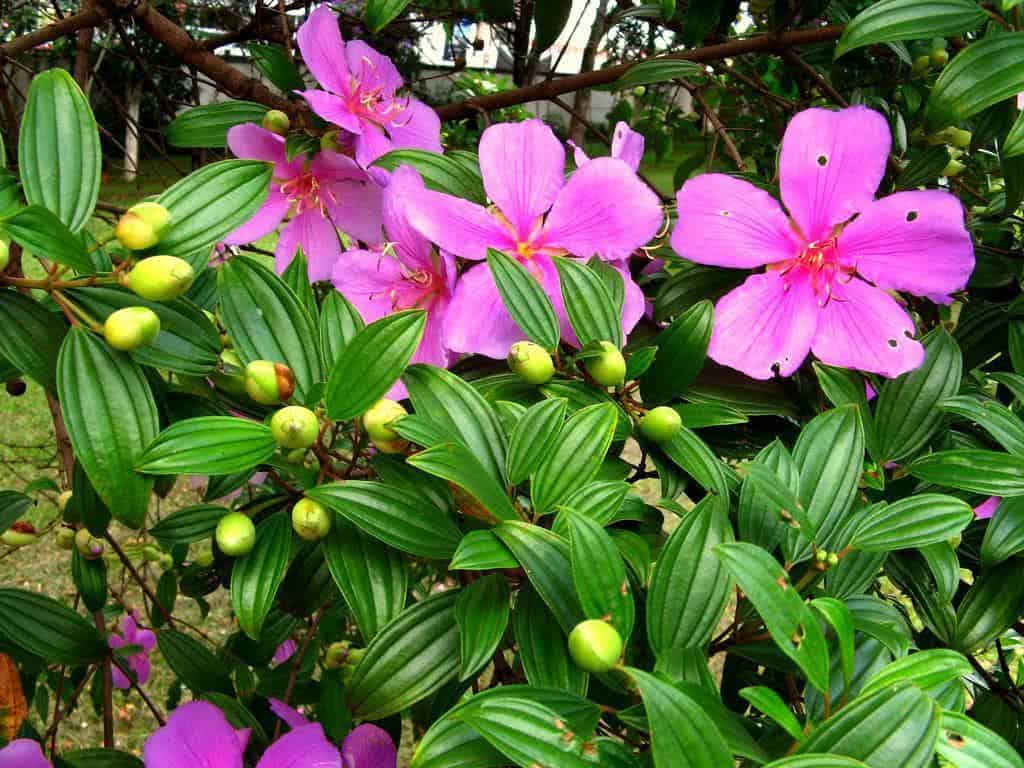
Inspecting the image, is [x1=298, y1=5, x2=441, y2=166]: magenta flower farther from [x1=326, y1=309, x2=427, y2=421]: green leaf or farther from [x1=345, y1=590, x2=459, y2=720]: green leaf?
[x1=345, y1=590, x2=459, y2=720]: green leaf

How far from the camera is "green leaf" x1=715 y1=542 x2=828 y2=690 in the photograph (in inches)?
17.7

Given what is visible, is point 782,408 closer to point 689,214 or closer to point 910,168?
point 689,214

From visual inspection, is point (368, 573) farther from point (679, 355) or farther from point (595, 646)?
point (679, 355)

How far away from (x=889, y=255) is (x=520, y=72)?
88cm

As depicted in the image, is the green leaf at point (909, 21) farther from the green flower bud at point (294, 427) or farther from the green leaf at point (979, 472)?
the green flower bud at point (294, 427)

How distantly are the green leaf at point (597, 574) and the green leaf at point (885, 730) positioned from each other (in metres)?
0.12

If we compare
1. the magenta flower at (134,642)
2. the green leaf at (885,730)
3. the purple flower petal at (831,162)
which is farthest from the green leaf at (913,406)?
the magenta flower at (134,642)

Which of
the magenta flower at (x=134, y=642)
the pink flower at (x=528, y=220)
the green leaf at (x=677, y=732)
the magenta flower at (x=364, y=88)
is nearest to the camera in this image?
the green leaf at (x=677, y=732)

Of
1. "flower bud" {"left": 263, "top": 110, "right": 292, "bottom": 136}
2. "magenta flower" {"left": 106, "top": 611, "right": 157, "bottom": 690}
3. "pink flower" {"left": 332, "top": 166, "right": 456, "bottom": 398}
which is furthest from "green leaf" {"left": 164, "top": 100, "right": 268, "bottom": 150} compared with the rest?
"magenta flower" {"left": 106, "top": 611, "right": 157, "bottom": 690}

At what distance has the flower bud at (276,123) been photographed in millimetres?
927

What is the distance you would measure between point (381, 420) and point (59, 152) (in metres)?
0.29

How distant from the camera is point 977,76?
0.75m

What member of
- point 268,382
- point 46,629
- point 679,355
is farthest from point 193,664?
point 679,355

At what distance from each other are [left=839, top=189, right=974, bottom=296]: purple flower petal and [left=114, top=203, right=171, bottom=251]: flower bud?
56 centimetres
